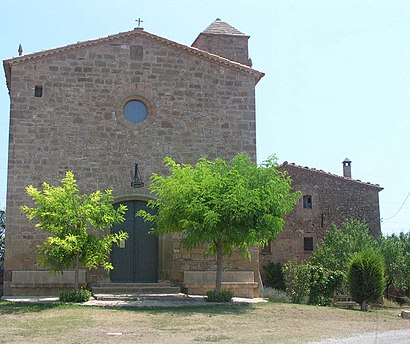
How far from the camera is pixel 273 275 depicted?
32688 mm

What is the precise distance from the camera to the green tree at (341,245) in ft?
97.3

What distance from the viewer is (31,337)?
11836mm

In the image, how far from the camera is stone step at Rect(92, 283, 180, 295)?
19.2 metres

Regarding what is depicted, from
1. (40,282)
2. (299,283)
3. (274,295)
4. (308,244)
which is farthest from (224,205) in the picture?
(308,244)

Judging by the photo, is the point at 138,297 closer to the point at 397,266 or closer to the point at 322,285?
the point at 322,285

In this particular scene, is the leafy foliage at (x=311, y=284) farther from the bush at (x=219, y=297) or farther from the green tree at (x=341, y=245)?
the green tree at (x=341, y=245)

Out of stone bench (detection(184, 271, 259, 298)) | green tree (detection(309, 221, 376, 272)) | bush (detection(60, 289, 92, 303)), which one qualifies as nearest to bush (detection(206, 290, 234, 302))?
stone bench (detection(184, 271, 259, 298))

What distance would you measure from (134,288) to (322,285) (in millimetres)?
6154

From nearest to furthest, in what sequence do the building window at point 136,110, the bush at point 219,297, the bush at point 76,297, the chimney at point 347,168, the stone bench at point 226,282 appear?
1. the bush at point 76,297
2. the bush at point 219,297
3. the stone bench at point 226,282
4. the building window at point 136,110
5. the chimney at point 347,168

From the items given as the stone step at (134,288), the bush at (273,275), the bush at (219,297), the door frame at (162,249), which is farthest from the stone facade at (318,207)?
the bush at (219,297)

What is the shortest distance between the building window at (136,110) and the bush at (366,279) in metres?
8.26

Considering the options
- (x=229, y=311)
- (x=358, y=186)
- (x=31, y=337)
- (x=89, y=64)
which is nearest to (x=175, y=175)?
(x=229, y=311)

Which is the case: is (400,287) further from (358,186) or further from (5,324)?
(5,324)

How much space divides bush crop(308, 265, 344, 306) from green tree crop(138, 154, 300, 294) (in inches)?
137
